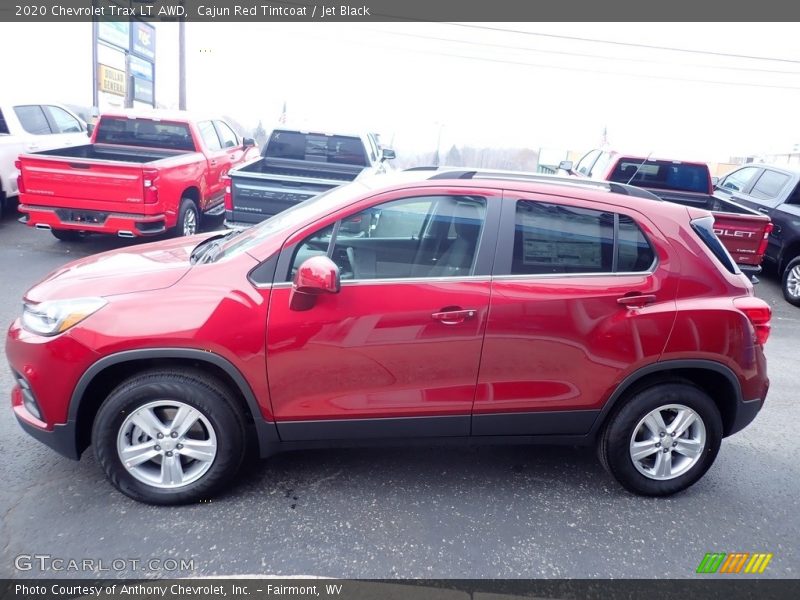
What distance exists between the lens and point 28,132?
10.3 meters

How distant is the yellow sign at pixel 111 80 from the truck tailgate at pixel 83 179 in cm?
1092

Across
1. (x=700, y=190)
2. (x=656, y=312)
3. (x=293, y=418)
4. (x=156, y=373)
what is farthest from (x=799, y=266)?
(x=156, y=373)

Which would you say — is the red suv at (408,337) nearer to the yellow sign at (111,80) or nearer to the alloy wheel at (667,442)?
the alloy wheel at (667,442)

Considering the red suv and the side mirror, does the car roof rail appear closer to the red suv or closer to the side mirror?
the red suv

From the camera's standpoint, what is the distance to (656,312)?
3312 millimetres

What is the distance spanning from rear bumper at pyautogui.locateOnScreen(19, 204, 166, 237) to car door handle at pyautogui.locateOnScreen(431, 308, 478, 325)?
5.88 meters

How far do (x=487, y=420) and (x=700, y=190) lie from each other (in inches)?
313

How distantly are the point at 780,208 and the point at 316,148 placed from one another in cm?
718

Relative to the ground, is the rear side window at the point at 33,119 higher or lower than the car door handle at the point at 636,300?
higher

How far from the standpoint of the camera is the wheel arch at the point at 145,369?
3049 mm

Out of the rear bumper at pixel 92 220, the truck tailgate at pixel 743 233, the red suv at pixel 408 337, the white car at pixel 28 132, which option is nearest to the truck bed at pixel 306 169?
the rear bumper at pixel 92 220

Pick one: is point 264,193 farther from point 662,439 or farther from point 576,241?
point 662,439

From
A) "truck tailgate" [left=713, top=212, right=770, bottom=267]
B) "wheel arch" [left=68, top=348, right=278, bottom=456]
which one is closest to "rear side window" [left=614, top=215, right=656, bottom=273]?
"wheel arch" [left=68, top=348, right=278, bottom=456]

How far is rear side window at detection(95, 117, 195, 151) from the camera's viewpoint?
964 cm
